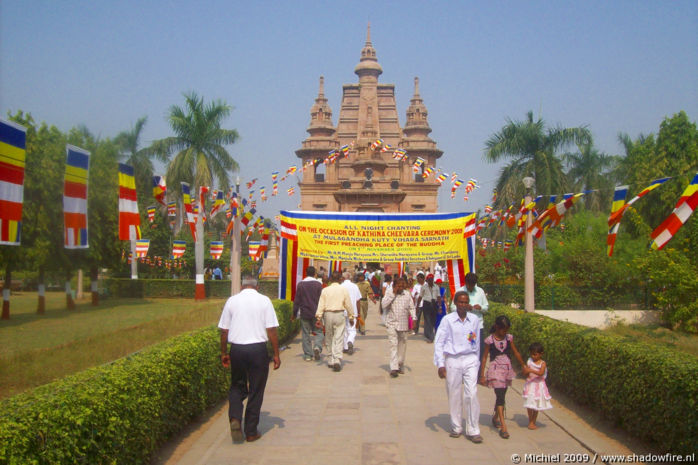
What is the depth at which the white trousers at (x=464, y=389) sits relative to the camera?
7387mm

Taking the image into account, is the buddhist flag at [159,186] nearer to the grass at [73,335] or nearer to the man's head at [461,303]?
the grass at [73,335]

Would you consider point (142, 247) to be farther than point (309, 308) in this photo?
Yes

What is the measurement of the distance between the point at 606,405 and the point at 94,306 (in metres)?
26.6

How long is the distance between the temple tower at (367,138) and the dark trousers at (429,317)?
47.2 m

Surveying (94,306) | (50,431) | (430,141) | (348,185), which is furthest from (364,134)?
(50,431)

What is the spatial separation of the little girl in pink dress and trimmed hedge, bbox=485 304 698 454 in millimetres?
783

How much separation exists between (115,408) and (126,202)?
28.4 feet

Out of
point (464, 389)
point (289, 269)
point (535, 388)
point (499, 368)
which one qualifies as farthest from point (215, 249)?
point (464, 389)

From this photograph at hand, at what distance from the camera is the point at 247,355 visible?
746cm

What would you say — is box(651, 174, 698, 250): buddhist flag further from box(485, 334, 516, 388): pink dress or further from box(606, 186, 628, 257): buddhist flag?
box(485, 334, 516, 388): pink dress

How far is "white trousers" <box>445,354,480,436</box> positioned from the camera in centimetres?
739

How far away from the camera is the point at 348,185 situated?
6481 cm

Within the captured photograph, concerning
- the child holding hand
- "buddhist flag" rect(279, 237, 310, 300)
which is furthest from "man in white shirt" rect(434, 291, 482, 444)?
"buddhist flag" rect(279, 237, 310, 300)

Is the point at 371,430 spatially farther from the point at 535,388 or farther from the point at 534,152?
the point at 534,152
